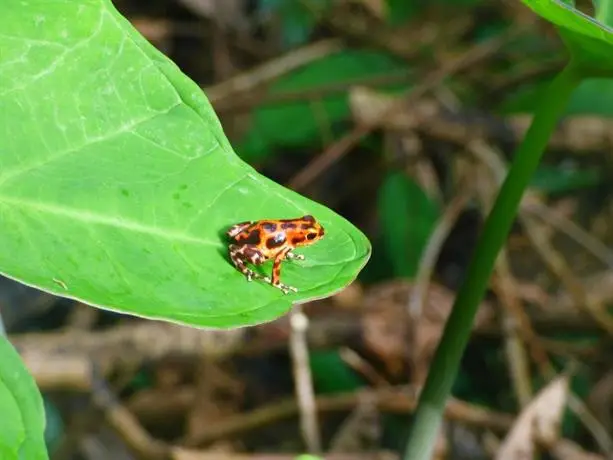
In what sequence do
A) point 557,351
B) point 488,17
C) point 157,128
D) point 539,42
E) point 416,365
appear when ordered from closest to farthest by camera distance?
point 157,128
point 416,365
point 557,351
point 539,42
point 488,17

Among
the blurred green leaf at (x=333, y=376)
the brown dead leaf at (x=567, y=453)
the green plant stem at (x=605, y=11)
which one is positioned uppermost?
the green plant stem at (x=605, y=11)

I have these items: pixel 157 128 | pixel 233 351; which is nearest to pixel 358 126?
pixel 233 351

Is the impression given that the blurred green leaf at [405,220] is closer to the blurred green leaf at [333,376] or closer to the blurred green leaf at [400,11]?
the blurred green leaf at [333,376]

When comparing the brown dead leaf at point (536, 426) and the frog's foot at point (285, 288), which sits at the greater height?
the frog's foot at point (285, 288)

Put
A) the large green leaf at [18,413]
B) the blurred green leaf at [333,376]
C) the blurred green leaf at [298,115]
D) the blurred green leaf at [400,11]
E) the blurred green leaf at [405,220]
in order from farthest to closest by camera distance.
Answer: the blurred green leaf at [400,11] → the blurred green leaf at [298,115] → the blurred green leaf at [405,220] → the blurred green leaf at [333,376] → the large green leaf at [18,413]

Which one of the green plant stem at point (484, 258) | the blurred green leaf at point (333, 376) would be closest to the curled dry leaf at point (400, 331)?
the blurred green leaf at point (333, 376)

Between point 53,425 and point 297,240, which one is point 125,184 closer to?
point 297,240

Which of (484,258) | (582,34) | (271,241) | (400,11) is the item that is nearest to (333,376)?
(400,11)

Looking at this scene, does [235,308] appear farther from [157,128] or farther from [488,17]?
[488,17]
